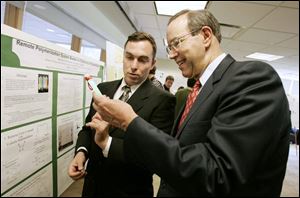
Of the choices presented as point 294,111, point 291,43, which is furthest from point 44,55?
point 294,111

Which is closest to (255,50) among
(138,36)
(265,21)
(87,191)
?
(265,21)

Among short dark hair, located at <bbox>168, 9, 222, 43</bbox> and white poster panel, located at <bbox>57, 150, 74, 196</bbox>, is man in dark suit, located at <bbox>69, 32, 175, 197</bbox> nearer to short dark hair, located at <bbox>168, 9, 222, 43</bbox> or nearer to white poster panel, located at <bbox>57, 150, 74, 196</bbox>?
short dark hair, located at <bbox>168, 9, 222, 43</bbox>

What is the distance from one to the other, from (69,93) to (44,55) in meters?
0.40

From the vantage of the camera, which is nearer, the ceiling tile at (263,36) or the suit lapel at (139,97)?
the suit lapel at (139,97)

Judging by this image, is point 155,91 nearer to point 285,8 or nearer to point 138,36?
point 138,36

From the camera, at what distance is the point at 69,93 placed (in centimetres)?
188

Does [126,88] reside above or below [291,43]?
below

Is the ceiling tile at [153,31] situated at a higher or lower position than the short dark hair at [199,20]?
higher

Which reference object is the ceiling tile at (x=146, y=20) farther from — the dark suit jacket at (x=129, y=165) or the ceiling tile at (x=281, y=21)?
the dark suit jacket at (x=129, y=165)

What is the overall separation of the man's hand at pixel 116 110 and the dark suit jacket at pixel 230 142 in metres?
0.03

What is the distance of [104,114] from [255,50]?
5.43 metres

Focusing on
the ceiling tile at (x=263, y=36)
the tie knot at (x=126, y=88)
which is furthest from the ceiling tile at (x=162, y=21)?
the tie knot at (x=126, y=88)

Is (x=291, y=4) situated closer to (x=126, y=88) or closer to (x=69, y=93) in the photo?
(x=126, y=88)

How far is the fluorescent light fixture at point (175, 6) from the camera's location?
3.04 metres
